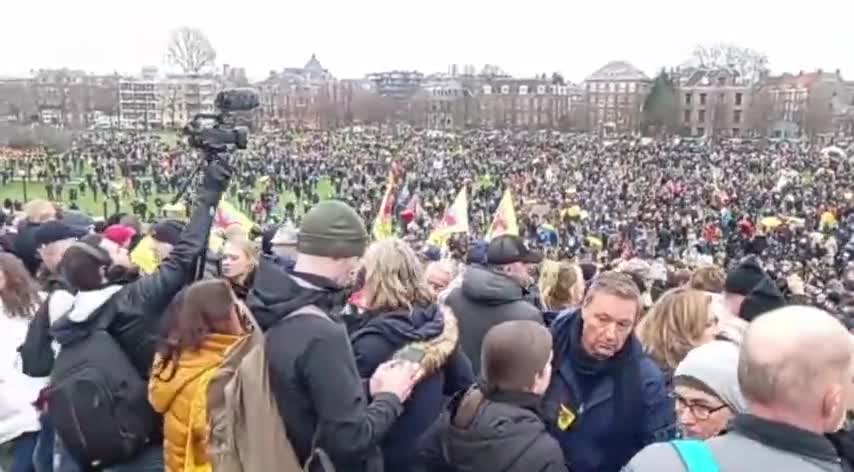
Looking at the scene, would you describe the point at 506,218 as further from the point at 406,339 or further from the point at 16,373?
the point at 406,339

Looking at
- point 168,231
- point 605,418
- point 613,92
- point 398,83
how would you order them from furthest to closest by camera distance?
point 398,83 → point 613,92 → point 168,231 → point 605,418

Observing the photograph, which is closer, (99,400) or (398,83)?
(99,400)

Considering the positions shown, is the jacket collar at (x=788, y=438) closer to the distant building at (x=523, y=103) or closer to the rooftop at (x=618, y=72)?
the distant building at (x=523, y=103)

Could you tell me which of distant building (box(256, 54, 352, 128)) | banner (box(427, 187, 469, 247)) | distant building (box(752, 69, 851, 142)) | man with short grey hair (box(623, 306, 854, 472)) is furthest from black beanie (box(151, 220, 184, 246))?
distant building (box(256, 54, 352, 128))

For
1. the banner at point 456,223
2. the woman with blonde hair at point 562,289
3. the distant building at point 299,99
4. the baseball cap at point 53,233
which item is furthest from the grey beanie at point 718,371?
the distant building at point 299,99

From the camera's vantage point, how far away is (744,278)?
4.08m

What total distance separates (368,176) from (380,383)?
1601 inches

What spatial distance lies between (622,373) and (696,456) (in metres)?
1.41

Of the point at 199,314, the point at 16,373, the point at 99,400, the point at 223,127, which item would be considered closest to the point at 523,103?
the point at 16,373

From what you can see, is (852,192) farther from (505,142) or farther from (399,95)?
(399,95)

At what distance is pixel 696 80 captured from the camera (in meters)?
87.2

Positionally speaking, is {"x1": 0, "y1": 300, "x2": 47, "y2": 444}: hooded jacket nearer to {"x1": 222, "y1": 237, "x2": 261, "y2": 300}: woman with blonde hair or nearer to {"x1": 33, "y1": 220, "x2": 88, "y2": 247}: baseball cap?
{"x1": 33, "y1": 220, "x2": 88, "y2": 247}: baseball cap

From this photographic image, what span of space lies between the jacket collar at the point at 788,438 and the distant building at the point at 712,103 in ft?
279

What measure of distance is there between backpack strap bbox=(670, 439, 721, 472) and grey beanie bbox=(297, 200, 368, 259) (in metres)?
1.23
